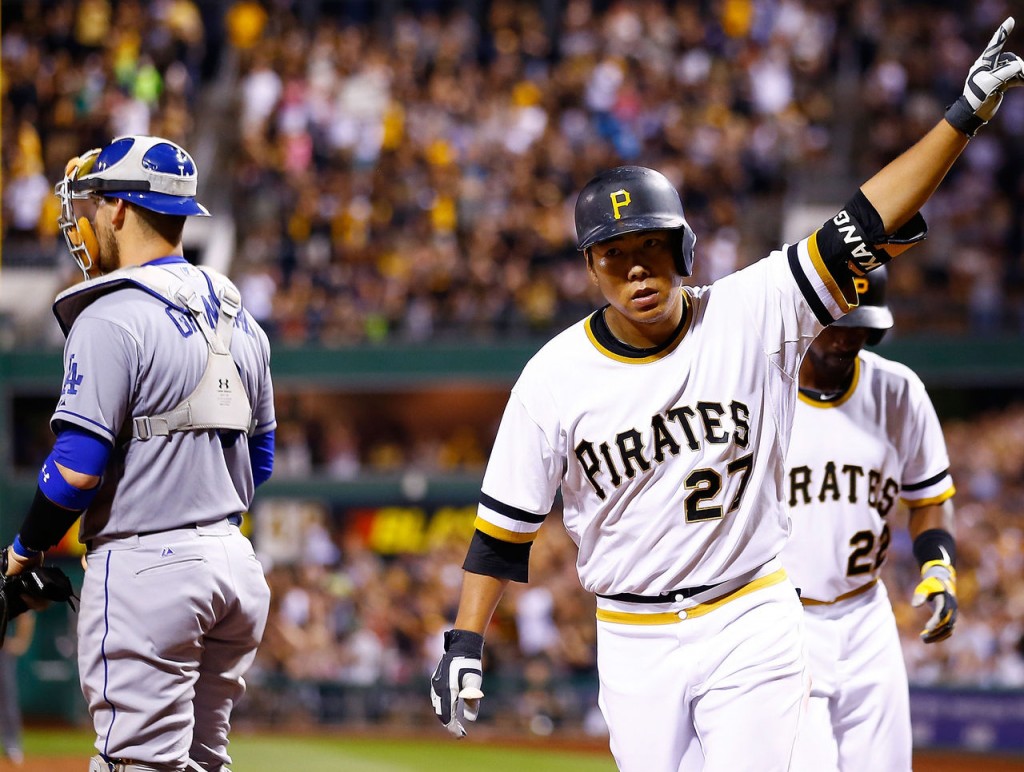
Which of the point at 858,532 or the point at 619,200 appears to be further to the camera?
the point at 858,532

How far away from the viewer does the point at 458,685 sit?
3.80 metres

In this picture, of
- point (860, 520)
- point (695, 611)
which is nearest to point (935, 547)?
point (860, 520)

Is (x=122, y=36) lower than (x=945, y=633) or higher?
higher

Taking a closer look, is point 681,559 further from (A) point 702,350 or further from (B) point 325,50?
(B) point 325,50

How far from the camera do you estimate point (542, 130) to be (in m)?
18.5

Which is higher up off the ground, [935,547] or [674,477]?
[674,477]

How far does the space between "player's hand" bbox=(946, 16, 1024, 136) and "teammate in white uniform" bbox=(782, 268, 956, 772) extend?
1.39 meters

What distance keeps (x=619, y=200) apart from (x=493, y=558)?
110 cm

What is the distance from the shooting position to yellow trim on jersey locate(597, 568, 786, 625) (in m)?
3.85

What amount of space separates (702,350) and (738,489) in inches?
16.2

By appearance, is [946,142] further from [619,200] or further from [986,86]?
[619,200]

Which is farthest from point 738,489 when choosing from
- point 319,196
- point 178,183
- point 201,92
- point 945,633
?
point 201,92

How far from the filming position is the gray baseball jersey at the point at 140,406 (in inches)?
152

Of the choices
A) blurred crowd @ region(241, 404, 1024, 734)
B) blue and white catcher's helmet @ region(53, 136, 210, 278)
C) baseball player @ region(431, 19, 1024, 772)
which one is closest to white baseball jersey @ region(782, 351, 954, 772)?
baseball player @ region(431, 19, 1024, 772)
